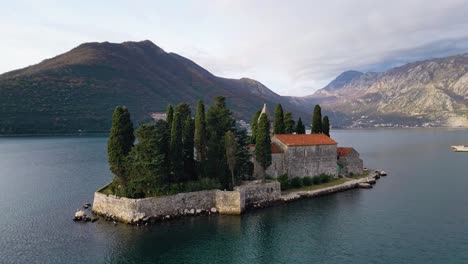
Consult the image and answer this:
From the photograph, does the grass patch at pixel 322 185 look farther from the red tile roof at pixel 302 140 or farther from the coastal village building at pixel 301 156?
the red tile roof at pixel 302 140

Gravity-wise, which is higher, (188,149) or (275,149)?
(188,149)

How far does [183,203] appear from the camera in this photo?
4347cm

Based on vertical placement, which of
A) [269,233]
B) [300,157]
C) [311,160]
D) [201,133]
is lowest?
[269,233]

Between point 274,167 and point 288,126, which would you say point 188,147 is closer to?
point 274,167

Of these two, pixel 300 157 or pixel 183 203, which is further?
pixel 300 157

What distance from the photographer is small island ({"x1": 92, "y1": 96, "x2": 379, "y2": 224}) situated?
42500 millimetres

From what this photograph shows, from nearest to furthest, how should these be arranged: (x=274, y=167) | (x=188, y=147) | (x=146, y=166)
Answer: (x=146, y=166) → (x=188, y=147) → (x=274, y=167)

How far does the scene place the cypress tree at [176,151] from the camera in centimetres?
4656

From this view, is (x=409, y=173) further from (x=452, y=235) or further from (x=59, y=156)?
(x=59, y=156)

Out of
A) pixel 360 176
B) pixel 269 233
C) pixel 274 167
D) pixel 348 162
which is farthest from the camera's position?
pixel 360 176

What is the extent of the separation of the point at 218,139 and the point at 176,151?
23.2 feet

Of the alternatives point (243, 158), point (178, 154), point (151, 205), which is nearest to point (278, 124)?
point (243, 158)

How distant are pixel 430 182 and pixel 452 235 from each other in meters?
33.5

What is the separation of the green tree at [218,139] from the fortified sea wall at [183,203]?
3.66m
